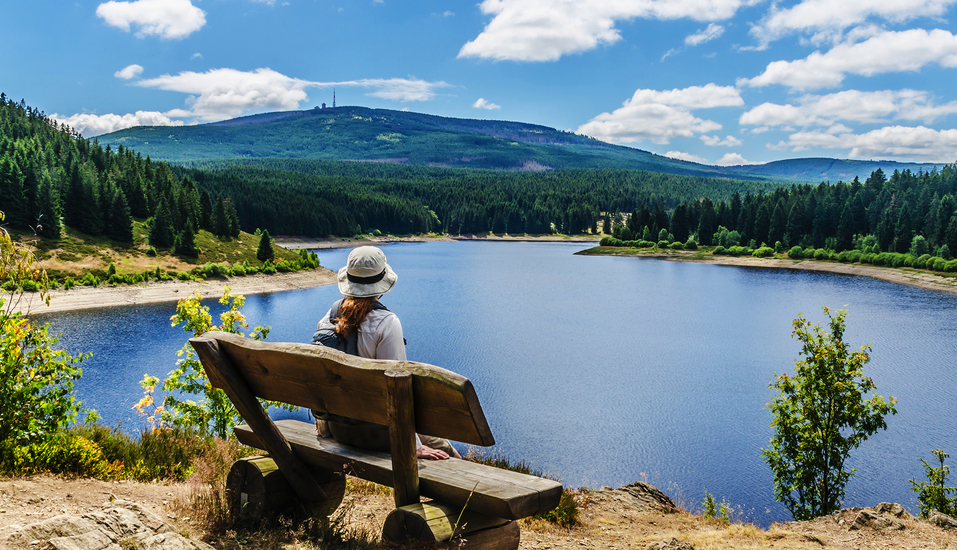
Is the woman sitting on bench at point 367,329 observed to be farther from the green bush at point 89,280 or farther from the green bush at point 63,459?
the green bush at point 89,280

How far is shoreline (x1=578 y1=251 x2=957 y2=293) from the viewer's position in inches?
2825

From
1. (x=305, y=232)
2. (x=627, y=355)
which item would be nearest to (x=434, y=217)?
(x=305, y=232)

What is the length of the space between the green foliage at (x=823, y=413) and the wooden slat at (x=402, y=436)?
942cm

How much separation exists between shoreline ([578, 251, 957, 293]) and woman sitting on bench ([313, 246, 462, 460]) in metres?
81.8

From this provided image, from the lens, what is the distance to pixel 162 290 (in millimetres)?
54531

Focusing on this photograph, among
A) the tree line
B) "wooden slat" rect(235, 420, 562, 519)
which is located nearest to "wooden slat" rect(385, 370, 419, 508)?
"wooden slat" rect(235, 420, 562, 519)

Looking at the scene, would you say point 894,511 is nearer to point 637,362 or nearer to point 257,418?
point 257,418

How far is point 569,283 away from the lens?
68.9 m

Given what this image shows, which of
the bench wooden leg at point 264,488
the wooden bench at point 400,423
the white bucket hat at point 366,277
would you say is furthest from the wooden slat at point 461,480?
the white bucket hat at point 366,277

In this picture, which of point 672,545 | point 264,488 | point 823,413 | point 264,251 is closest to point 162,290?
point 264,251

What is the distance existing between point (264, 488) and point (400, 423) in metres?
1.67

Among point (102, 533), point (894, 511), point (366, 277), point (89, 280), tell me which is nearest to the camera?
point (102, 533)

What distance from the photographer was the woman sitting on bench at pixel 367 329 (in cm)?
407

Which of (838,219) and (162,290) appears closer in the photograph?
(162,290)
